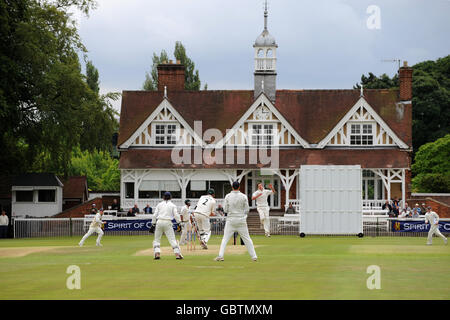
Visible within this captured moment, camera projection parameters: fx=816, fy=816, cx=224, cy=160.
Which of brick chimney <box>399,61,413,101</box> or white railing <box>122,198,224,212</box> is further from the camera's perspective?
brick chimney <box>399,61,413,101</box>

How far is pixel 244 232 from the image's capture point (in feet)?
59.1

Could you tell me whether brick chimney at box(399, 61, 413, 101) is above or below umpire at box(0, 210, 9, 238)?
→ above

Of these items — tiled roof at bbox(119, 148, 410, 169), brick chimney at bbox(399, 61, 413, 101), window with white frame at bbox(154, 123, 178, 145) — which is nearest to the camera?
tiled roof at bbox(119, 148, 410, 169)

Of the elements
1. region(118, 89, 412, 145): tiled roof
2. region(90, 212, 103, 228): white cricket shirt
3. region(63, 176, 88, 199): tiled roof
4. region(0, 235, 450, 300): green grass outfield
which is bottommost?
region(0, 235, 450, 300): green grass outfield

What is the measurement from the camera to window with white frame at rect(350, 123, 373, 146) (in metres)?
47.8

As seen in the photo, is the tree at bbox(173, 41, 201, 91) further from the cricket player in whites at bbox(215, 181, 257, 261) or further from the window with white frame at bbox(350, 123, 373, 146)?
the cricket player in whites at bbox(215, 181, 257, 261)

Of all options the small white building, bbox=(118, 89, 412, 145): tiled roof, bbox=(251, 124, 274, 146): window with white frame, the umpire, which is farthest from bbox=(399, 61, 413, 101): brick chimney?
the umpire

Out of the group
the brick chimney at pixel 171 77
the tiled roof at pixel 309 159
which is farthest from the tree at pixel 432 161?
the brick chimney at pixel 171 77

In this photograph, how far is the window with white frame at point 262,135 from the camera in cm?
4819

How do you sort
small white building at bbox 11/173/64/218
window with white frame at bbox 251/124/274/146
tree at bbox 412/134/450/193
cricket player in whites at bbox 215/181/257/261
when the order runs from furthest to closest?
tree at bbox 412/134/450/193 < window with white frame at bbox 251/124/274/146 < small white building at bbox 11/173/64/218 < cricket player in whites at bbox 215/181/257/261

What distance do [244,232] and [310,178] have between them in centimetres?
1341

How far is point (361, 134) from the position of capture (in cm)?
4784

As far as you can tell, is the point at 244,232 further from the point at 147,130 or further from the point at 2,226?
the point at 147,130

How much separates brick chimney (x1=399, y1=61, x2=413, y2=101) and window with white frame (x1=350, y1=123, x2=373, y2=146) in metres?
3.43
